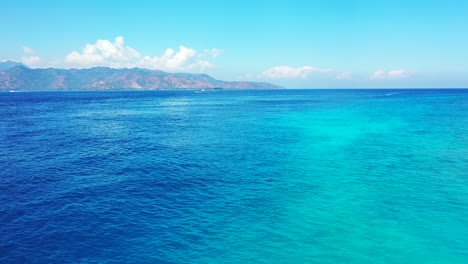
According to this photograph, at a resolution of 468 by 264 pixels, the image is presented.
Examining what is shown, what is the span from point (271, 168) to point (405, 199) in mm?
16799

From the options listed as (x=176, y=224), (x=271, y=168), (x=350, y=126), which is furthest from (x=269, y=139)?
(x=176, y=224)

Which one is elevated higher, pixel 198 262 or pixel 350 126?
pixel 350 126

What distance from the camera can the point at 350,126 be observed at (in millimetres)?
85188

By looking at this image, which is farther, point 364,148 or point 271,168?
point 364,148

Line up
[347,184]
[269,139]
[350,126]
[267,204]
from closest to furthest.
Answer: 1. [267,204]
2. [347,184]
3. [269,139]
4. [350,126]

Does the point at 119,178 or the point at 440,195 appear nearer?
the point at 440,195

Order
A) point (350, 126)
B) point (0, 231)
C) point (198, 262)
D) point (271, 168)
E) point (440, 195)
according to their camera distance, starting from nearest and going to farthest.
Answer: point (198, 262) < point (0, 231) < point (440, 195) < point (271, 168) < point (350, 126)

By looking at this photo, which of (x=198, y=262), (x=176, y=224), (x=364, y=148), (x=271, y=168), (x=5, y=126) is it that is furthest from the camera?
(x=5, y=126)

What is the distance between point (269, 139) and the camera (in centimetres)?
6688

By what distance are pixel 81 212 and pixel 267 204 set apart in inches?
677

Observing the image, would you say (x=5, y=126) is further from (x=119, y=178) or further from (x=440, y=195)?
(x=440, y=195)

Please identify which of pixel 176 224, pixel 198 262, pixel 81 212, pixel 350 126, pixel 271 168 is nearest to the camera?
pixel 198 262

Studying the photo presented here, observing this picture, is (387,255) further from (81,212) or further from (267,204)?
(81,212)

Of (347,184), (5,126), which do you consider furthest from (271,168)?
(5,126)
